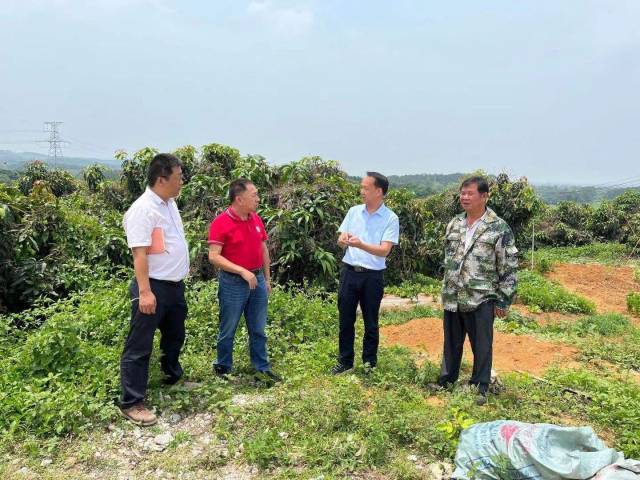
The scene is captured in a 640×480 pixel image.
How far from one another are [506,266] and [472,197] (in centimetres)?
58

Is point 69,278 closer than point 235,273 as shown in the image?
No

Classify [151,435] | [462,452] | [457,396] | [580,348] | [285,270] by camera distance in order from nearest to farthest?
[462,452]
[151,435]
[457,396]
[580,348]
[285,270]

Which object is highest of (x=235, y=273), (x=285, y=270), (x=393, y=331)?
(x=235, y=273)

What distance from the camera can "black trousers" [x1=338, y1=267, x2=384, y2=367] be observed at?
401 centimetres

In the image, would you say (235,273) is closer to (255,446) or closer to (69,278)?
(255,446)

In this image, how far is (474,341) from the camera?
3.83 meters

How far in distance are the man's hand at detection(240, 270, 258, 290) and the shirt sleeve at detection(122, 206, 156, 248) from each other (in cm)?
80

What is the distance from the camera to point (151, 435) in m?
3.21

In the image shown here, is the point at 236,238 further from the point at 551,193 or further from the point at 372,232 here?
the point at 551,193

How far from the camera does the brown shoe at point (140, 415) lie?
3277 mm

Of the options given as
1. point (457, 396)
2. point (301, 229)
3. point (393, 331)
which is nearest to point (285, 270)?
point (301, 229)

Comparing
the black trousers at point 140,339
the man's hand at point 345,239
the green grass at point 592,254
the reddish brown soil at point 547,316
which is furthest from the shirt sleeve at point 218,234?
the green grass at point 592,254

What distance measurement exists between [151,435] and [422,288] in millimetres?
6631

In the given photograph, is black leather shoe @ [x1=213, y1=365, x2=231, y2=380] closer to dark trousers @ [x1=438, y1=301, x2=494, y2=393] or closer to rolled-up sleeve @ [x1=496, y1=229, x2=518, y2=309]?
dark trousers @ [x1=438, y1=301, x2=494, y2=393]
